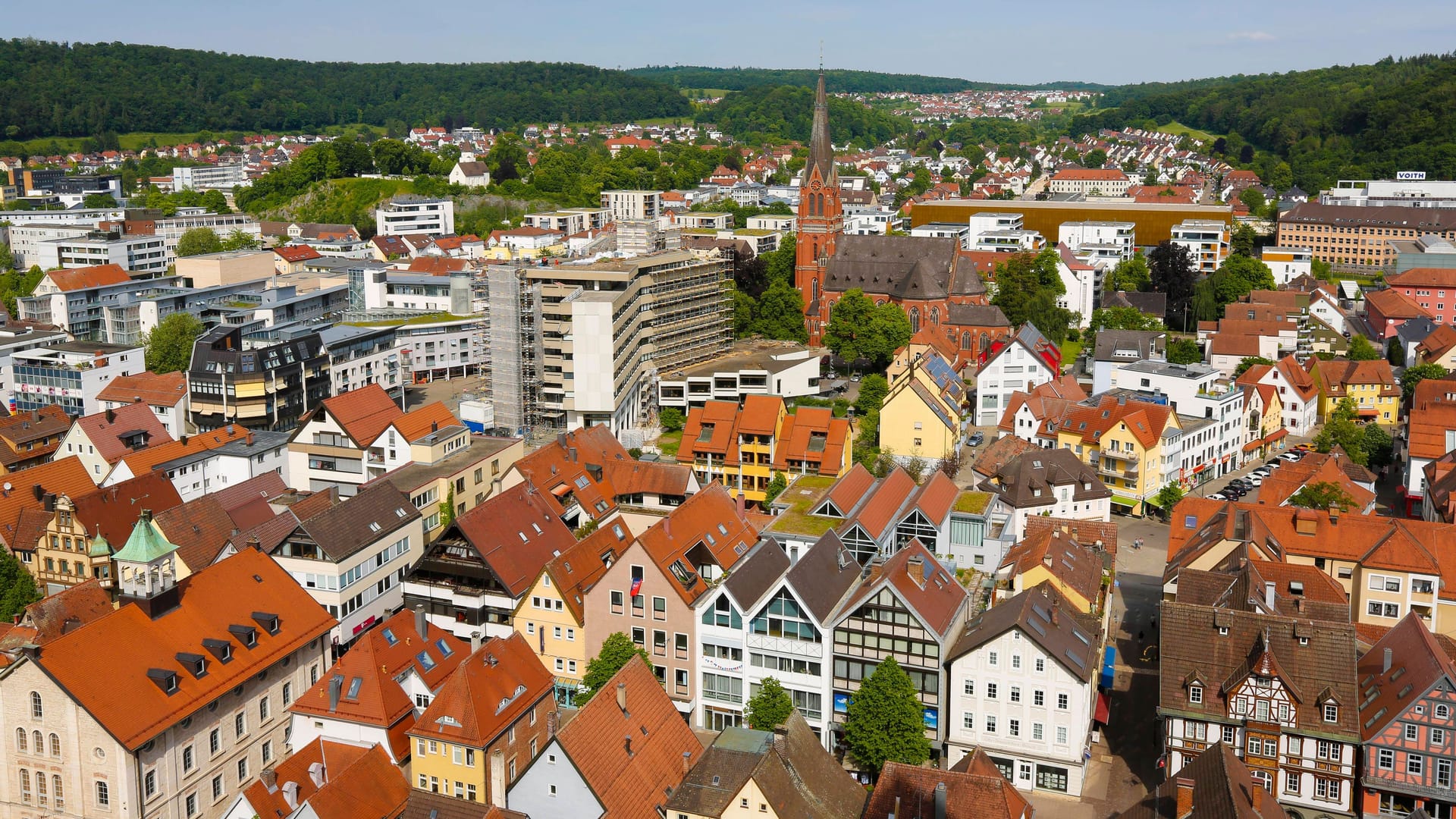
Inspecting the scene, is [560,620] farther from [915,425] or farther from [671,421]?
[671,421]

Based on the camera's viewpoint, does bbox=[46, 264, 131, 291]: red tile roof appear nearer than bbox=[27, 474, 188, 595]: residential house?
No

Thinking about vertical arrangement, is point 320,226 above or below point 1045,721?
above

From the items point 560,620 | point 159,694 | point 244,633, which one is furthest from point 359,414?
point 159,694

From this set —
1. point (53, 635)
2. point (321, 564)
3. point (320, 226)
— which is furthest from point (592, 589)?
point (320, 226)

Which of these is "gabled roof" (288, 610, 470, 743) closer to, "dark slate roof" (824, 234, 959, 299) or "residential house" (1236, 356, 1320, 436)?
"residential house" (1236, 356, 1320, 436)

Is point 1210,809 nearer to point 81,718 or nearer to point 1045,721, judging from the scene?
point 1045,721

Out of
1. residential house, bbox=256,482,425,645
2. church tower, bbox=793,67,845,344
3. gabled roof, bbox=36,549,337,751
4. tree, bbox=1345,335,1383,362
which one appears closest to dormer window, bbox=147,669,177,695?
gabled roof, bbox=36,549,337,751
